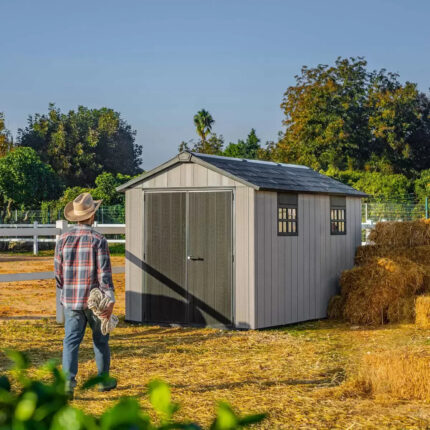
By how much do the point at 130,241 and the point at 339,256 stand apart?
348cm

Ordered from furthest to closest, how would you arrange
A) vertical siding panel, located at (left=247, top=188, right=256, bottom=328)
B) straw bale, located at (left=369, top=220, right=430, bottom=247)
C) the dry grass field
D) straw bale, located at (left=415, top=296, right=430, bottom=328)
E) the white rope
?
1. straw bale, located at (left=369, top=220, right=430, bottom=247)
2. straw bale, located at (left=415, top=296, right=430, bottom=328)
3. vertical siding panel, located at (left=247, top=188, right=256, bottom=328)
4. the white rope
5. the dry grass field

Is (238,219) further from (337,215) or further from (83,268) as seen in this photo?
(83,268)

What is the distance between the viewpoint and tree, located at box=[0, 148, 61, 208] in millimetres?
36344

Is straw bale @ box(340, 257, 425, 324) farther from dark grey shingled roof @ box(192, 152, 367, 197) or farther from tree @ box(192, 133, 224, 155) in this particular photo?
tree @ box(192, 133, 224, 155)

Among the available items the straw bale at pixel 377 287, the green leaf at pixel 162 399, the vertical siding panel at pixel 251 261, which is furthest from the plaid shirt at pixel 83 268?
the straw bale at pixel 377 287

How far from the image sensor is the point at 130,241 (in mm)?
11500

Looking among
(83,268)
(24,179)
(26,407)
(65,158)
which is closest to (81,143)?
(65,158)

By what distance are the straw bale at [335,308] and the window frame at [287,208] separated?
129 cm

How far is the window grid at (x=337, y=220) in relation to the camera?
40.8 feet

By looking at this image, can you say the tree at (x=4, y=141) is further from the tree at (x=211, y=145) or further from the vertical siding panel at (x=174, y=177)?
the vertical siding panel at (x=174, y=177)

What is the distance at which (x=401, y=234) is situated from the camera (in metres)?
12.9

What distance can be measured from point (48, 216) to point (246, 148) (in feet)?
68.1

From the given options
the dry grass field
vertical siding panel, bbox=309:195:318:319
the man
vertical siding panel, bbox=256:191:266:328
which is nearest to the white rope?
the man

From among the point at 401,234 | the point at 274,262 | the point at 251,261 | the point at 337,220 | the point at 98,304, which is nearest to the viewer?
the point at 98,304
